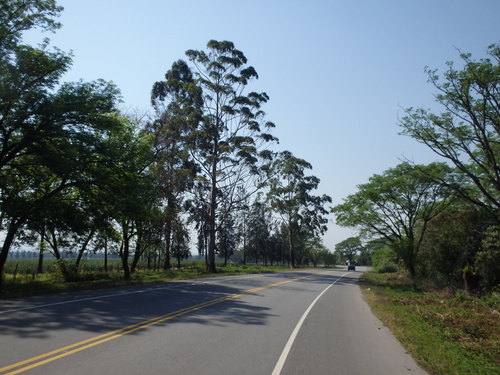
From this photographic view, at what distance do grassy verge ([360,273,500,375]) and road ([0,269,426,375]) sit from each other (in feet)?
1.38

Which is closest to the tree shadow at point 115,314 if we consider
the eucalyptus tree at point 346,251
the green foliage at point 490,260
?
the green foliage at point 490,260

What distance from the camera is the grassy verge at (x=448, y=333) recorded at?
6.84 metres

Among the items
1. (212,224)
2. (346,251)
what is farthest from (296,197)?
(346,251)

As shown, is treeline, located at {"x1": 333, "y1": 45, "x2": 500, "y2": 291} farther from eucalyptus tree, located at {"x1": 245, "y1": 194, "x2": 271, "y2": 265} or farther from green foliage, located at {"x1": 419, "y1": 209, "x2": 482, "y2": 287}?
eucalyptus tree, located at {"x1": 245, "y1": 194, "x2": 271, "y2": 265}

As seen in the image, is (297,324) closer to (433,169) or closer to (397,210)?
(433,169)

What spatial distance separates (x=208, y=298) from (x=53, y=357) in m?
8.50

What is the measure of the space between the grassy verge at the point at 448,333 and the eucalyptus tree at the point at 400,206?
1370 centimetres

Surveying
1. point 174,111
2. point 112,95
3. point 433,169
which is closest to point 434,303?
point 433,169

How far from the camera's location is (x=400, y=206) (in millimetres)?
33031

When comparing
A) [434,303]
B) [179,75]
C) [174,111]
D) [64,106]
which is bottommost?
[434,303]

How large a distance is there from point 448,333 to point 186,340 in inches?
265

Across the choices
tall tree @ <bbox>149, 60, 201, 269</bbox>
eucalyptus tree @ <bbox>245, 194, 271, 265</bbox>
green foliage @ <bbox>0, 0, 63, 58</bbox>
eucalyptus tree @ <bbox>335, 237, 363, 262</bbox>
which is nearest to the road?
green foliage @ <bbox>0, 0, 63, 58</bbox>

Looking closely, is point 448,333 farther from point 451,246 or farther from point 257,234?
point 257,234

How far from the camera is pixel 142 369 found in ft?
18.3
